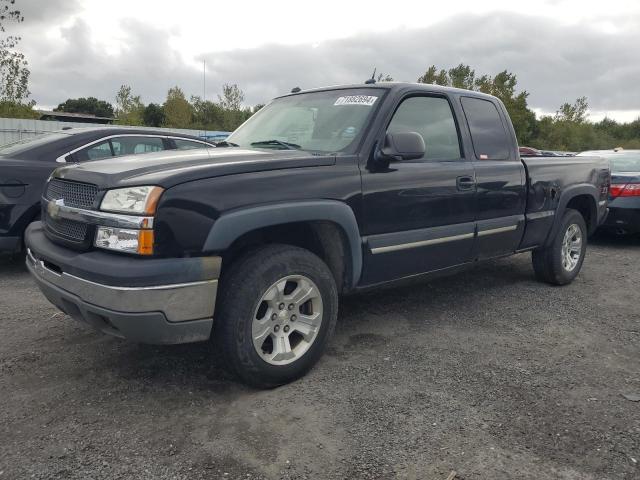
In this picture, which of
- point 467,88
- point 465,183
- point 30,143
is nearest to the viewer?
point 465,183

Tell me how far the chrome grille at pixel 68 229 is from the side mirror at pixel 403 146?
1866 millimetres

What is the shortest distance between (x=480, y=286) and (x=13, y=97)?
28398 millimetres

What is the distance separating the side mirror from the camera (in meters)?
3.36

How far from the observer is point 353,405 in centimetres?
288

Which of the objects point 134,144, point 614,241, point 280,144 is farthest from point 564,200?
point 134,144

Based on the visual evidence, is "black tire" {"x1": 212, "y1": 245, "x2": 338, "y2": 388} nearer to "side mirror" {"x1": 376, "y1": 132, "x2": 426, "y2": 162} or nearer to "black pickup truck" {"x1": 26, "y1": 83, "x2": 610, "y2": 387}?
"black pickup truck" {"x1": 26, "y1": 83, "x2": 610, "y2": 387}

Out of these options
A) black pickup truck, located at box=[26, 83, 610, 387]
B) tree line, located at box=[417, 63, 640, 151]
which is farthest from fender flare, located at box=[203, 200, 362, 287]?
tree line, located at box=[417, 63, 640, 151]

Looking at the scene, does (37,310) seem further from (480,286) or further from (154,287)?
(480,286)

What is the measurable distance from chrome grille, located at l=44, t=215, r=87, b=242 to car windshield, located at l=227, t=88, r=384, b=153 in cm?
143

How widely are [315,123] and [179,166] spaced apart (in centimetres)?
133

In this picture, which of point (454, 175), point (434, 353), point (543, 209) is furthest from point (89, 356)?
point (543, 209)

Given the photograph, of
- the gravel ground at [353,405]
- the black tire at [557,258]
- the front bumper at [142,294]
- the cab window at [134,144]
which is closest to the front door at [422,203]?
the gravel ground at [353,405]

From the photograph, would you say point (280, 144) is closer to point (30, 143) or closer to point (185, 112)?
point (30, 143)

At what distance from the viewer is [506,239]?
4.60 metres
